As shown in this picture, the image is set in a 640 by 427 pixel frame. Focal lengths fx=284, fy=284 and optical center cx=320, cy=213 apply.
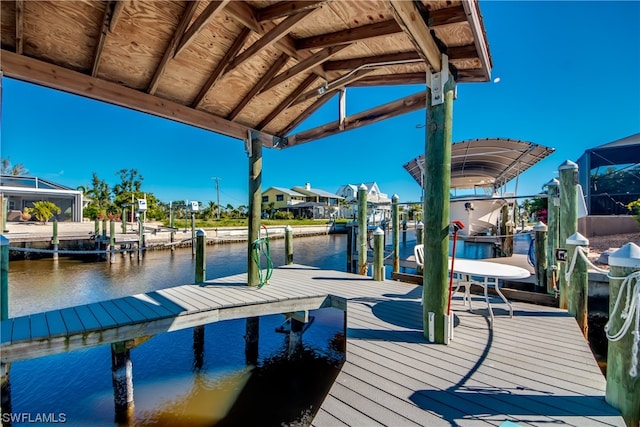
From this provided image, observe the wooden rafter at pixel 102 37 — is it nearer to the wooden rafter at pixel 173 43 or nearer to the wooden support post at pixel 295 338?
the wooden rafter at pixel 173 43

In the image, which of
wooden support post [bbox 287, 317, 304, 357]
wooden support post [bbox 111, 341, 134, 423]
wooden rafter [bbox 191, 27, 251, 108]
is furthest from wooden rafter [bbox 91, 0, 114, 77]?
wooden support post [bbox 287, 317, 304, 357]

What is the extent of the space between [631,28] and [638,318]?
16011mm

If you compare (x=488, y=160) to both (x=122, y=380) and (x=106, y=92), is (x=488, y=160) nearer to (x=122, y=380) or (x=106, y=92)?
(x=106, y=92)

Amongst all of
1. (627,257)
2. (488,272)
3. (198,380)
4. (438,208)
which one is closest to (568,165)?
(488,272)

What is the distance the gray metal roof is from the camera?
8395 mm

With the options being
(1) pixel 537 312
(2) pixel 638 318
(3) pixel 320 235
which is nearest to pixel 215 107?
(2) pixel 638 318

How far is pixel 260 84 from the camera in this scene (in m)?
3.81

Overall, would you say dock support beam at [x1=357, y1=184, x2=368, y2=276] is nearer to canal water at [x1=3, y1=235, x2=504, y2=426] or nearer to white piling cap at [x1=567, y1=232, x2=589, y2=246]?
canal water at [x1=3, y1=235, x2=504, y2=426]

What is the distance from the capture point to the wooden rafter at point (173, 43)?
249cm

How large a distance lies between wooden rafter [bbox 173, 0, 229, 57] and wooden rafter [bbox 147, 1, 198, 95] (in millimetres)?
43

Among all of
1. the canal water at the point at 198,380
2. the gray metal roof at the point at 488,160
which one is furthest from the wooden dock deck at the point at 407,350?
the gray metal roof at the point at 488,160

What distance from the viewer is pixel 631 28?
36.3 feet

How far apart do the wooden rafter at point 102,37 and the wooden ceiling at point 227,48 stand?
1cm

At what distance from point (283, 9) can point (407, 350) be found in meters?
3.30
